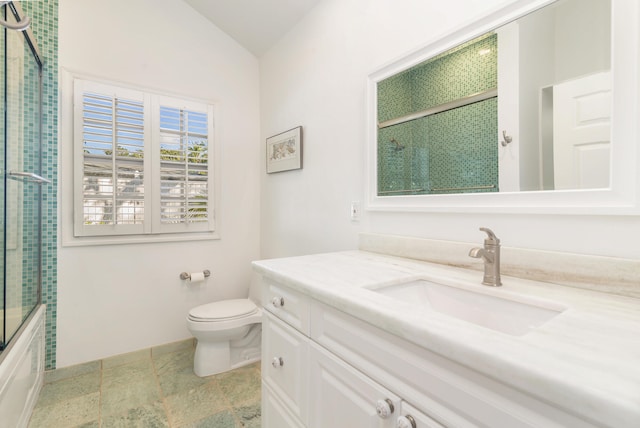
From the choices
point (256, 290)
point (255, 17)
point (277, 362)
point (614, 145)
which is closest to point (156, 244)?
point (256, 290)

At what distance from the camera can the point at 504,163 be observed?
1102 mm

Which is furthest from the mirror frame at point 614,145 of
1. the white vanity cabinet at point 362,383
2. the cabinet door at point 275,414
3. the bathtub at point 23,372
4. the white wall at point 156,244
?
the bathtub at point 23,372

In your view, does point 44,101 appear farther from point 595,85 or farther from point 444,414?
point 595,85

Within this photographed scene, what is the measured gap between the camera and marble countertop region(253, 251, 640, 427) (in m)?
0.41

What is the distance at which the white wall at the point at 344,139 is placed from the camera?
100cm

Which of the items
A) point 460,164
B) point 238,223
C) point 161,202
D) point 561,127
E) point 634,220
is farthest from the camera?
point 238,223

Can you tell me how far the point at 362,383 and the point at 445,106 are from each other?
1125 mm

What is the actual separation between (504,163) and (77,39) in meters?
2.66

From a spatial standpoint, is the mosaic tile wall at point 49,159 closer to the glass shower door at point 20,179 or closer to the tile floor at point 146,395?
the glass shower door at point 20,179

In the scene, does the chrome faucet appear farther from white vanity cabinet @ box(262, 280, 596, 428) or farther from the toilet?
the toilet

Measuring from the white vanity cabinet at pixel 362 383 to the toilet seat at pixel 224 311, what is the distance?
83cm

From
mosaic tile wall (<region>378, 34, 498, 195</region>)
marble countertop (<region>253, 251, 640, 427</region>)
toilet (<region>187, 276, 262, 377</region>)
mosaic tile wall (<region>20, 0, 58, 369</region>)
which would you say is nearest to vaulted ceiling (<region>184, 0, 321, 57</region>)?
mosaic tile wall (<region>20, 0, 58, 369</region>)

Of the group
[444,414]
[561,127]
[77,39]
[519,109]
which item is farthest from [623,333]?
[77,39]

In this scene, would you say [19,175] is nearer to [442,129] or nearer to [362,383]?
[362,383]
